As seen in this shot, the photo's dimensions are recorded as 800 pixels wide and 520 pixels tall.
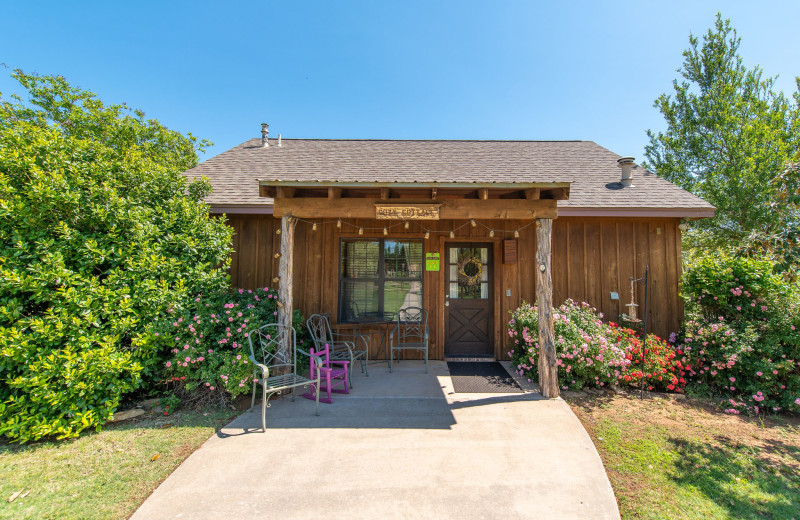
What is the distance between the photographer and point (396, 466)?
2.55m

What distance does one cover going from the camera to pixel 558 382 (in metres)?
4.14

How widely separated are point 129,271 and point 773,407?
7.24 meters

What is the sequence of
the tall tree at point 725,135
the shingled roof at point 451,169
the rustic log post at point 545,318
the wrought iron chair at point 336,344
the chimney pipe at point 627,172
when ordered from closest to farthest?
the rustic log post at point 545,318, the wrought iron chair at point 336,344, the shingled roof at point 451,169, the chimney pipe at point 627,172, the tall tree at point 725,135

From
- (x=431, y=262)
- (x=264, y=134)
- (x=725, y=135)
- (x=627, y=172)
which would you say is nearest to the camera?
(x=431, y=262)

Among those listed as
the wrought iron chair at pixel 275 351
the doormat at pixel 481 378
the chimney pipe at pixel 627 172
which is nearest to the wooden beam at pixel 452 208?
the wrought iron chair at pixel 275 351

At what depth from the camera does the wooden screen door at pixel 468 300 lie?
565 cm

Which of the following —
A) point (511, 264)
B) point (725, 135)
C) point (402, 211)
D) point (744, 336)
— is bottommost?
point (744, 336)

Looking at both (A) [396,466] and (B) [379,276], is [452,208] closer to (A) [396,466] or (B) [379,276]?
(B) [379,276]

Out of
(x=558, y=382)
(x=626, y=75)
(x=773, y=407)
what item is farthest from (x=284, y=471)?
(x=626, y=75)

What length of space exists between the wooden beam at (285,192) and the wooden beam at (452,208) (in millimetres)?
51

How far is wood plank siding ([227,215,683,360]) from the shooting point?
5.46 m

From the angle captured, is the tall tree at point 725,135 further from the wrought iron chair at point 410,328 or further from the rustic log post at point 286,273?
the rustic log post at point 286,273

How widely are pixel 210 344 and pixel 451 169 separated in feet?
16.3

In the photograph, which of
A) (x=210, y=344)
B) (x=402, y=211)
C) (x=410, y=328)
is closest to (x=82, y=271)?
(x=210, y=344)
